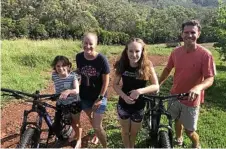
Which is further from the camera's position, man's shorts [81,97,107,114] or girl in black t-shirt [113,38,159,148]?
man's shorts [81,97,107,114]

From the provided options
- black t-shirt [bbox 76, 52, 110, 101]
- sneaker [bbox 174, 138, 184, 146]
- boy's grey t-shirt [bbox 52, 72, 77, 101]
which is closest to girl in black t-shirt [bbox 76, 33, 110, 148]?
black t-shirt [bbox 76, 52, 110, 101]

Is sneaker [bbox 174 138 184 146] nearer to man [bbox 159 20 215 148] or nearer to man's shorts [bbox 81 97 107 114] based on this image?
man [bbox 159 20 215 148]

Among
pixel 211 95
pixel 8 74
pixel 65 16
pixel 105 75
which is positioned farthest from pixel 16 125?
pixel 65 16

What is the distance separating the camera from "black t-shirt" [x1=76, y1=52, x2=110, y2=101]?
4.37m

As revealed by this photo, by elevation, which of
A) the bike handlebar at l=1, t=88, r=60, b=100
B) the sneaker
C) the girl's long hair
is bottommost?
the sneaker

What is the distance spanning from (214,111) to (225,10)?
5.85 metres

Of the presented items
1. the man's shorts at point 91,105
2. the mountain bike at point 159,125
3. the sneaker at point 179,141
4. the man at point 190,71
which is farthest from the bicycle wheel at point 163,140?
the sneaker at point 179,141

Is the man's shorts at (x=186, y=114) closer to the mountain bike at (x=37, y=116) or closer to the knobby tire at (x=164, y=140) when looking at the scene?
the knobby tire at (x=164, y=140)

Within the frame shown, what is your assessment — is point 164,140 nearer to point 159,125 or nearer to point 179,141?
point 159,125

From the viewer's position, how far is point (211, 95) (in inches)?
394

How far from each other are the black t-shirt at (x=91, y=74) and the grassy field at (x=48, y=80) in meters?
1.19

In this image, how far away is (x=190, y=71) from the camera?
171 inches

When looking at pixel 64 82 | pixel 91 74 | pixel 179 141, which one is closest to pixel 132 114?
pixel 91 74

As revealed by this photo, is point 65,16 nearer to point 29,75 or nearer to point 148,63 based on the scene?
point 29,75
